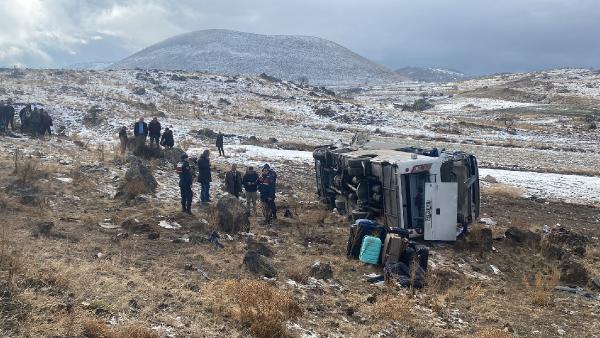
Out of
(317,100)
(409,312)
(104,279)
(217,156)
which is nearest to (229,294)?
(104,279)

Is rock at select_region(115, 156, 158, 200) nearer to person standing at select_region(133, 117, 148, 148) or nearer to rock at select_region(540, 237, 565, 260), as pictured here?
person standing at select_region(133, 117, 148, 148)

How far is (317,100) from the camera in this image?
2037 inches

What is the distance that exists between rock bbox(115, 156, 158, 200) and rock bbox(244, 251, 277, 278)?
19.2 feet

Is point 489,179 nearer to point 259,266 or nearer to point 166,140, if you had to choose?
point 166,140

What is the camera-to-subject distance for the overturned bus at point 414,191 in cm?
1034

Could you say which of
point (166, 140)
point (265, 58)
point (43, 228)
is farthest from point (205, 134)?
point (265, 58)

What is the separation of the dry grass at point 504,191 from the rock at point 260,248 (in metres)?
10.7

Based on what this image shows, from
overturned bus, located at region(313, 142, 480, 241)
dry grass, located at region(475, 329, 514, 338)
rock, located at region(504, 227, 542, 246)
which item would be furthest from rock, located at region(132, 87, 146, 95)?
dry grass, located at region(475, 329, 514, 338)

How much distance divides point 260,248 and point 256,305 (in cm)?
343

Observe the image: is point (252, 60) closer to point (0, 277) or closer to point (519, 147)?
point (519, 147)

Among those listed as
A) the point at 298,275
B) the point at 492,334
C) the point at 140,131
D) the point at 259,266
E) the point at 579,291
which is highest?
the point at 140,131

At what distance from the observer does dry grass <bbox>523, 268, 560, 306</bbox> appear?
7797mm

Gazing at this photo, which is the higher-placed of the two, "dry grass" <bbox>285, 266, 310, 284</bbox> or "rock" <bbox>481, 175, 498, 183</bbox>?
"dry grass" <bbox>285, 266, 310, 284</bbox>

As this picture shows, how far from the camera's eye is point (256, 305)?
5.90 m
